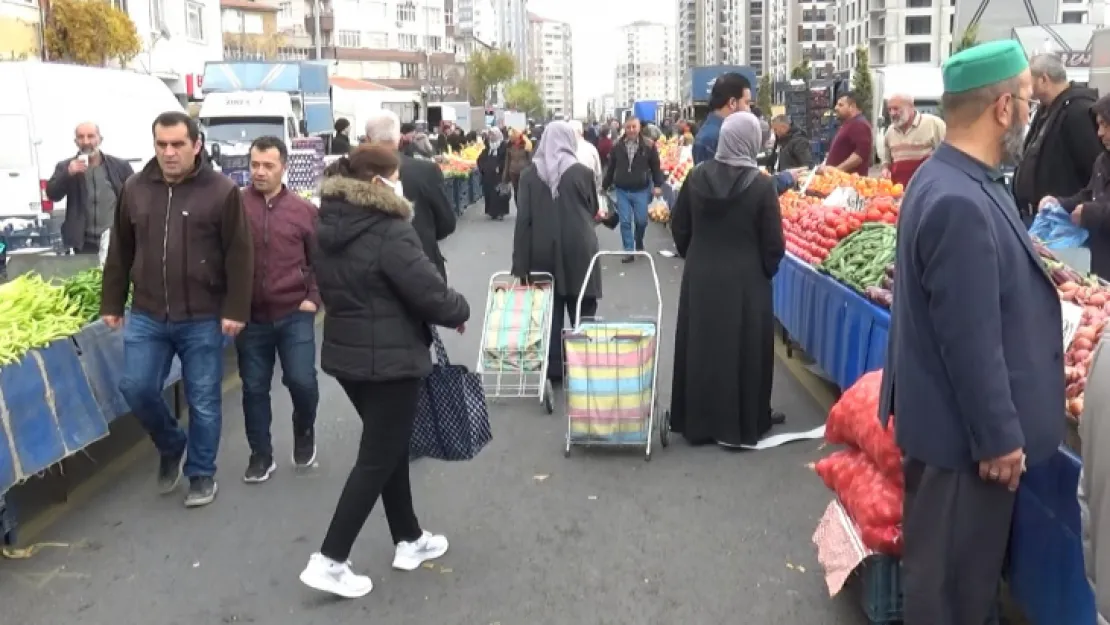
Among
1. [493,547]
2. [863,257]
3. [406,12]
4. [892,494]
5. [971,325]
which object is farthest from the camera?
[406,12]

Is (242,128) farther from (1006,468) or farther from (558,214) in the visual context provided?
(1006,468)

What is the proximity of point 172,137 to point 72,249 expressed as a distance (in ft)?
16.4

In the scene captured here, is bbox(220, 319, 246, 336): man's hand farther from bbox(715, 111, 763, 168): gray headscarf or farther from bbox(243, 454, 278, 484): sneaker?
bbox(715, 111, 763, 168): gray headscarf

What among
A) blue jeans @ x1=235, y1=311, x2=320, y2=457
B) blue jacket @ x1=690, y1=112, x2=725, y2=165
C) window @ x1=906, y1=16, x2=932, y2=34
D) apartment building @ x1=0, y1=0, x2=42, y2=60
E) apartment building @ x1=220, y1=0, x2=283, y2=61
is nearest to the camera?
blue jeans @ x1=235, y1=311, x2=320, y2=457

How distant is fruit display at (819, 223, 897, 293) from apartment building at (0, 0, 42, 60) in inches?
980

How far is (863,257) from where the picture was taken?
25.4 feet

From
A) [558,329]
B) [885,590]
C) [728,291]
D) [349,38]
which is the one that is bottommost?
[885,590]

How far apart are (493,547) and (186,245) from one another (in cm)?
213

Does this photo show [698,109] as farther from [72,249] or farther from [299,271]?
[299,271]

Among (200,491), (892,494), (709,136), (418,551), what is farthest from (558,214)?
(892,494)

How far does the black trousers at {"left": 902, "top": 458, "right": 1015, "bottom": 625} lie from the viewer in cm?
334

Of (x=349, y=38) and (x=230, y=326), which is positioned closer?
(x=230, y=326)

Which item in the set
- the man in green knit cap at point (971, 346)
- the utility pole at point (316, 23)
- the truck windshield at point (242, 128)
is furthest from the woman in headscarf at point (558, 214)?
the utility pole at point (316, 23)

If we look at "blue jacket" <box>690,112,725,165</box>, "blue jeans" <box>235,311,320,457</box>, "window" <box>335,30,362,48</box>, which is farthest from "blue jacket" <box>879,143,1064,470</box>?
"window" <box>335,30,362,48</box>
